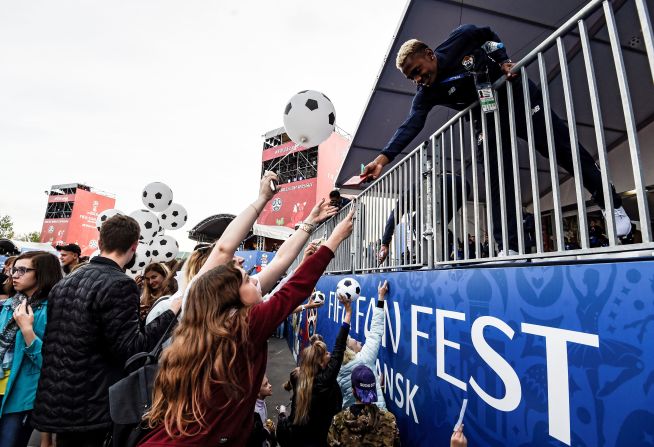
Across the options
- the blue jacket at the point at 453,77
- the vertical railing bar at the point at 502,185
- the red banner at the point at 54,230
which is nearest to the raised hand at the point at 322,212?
the blue jacket at the point at 453,77

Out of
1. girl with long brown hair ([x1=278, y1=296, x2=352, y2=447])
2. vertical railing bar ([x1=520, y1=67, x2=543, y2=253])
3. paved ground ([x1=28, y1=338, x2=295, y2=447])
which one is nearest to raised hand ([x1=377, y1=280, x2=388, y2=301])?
girl with long brown hair ([x1=278, y1=296, x2=352, y2=447])

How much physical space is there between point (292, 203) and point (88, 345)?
24677 mm

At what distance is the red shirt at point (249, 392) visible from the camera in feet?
4.58

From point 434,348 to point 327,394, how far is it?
45.2 inches

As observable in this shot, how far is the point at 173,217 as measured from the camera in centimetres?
1191

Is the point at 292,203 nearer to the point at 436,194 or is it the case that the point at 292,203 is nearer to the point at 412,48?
the point at 436,194

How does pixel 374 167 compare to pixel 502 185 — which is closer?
pixel 502 185

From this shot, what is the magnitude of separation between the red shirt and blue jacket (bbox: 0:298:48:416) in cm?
183

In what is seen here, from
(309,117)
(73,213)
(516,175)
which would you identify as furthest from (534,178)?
(73,213)

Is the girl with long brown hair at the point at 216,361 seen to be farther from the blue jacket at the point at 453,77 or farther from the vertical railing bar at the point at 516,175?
the blue jacket at the point at 453,77

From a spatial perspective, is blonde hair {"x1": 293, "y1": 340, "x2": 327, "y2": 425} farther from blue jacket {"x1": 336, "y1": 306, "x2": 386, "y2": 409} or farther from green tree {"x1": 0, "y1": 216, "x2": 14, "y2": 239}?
green tree {"x1": 0, "y1": 216, "x2": 14, "y2": 239}

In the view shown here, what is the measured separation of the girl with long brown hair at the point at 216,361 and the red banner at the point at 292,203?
23274mm

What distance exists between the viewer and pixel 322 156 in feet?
84.0

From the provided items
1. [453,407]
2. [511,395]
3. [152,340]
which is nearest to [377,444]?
[453,407]
